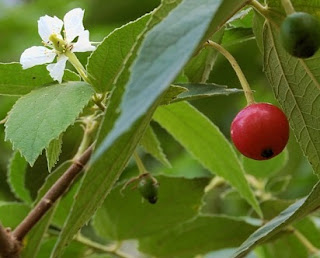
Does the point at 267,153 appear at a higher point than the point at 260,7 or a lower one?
lower

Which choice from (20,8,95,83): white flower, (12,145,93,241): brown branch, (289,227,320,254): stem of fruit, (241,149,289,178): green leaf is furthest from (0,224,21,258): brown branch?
(241,149,289,178): green leaf

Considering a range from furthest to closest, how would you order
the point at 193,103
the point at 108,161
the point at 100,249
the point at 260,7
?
the point at 193,103, the point at 100,249, the point at 260,7, the point at 108,161

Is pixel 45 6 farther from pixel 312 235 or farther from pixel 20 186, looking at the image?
pixel 312 235

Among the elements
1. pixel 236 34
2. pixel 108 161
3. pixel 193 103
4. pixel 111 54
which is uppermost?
pixel 193 103

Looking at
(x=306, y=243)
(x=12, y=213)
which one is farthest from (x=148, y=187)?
(x=306, y=243)

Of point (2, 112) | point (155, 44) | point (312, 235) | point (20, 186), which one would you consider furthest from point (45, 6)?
point (155, 44)

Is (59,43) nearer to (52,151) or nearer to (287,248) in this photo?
(52,151)

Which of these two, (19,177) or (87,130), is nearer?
(87,130)
